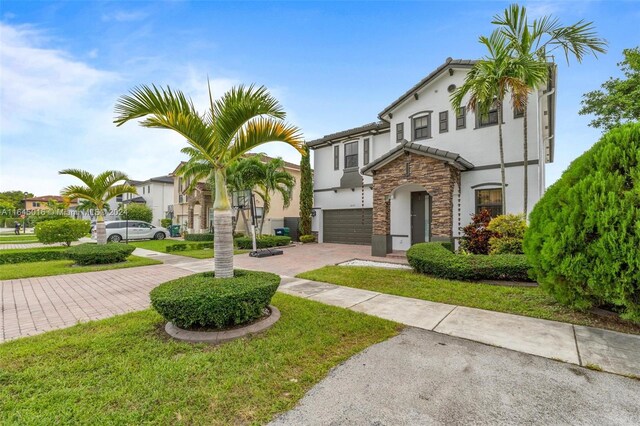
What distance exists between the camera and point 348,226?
16.7 metres

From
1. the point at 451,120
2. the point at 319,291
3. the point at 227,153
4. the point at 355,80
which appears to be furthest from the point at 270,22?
the point at 319,291

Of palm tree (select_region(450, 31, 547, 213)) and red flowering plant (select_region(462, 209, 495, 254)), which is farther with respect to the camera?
red flowering plant (select_region(462, 209, 495, 254))

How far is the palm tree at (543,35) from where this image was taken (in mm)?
8500

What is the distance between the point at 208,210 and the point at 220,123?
20.7 m

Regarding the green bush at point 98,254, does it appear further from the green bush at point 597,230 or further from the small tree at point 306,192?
the green bush at point 597,230

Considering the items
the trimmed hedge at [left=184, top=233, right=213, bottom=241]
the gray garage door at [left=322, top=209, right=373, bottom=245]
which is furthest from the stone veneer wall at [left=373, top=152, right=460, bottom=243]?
the trimmed hedge at [left=184, top=233, right=213, bottom=241]

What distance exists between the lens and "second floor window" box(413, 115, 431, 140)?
12461 millimetres

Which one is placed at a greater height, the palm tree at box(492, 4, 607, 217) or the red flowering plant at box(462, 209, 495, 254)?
the palm tree at box(492, 4, 607, 217)

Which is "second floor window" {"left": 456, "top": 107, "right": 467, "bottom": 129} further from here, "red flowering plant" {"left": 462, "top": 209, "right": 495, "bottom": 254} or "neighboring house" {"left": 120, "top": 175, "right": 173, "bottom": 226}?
"neighboring house" {"left": 120, "top": 175, "right": 173, "bottom": 226}

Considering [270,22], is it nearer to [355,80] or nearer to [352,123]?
[355,80]

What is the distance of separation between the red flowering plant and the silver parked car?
63.4 feet

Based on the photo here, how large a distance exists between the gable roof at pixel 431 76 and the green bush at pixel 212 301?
11499mm

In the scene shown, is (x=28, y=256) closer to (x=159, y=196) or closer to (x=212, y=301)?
(x=212, y=301)

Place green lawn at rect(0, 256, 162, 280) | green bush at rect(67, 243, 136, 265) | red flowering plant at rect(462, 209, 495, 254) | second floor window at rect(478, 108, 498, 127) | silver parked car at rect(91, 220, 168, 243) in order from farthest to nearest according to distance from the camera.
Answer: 1. silver parked car at rect(91, 220, 168, 243)
2. second floor window at rect(478, 108, 498, 127)
3. green bush at rect(67, 243, 136, 265)
4. red flowering plant at rect(462, 209, 495, 254)
5. green lawn at rect(0, 256, 162, 280)
